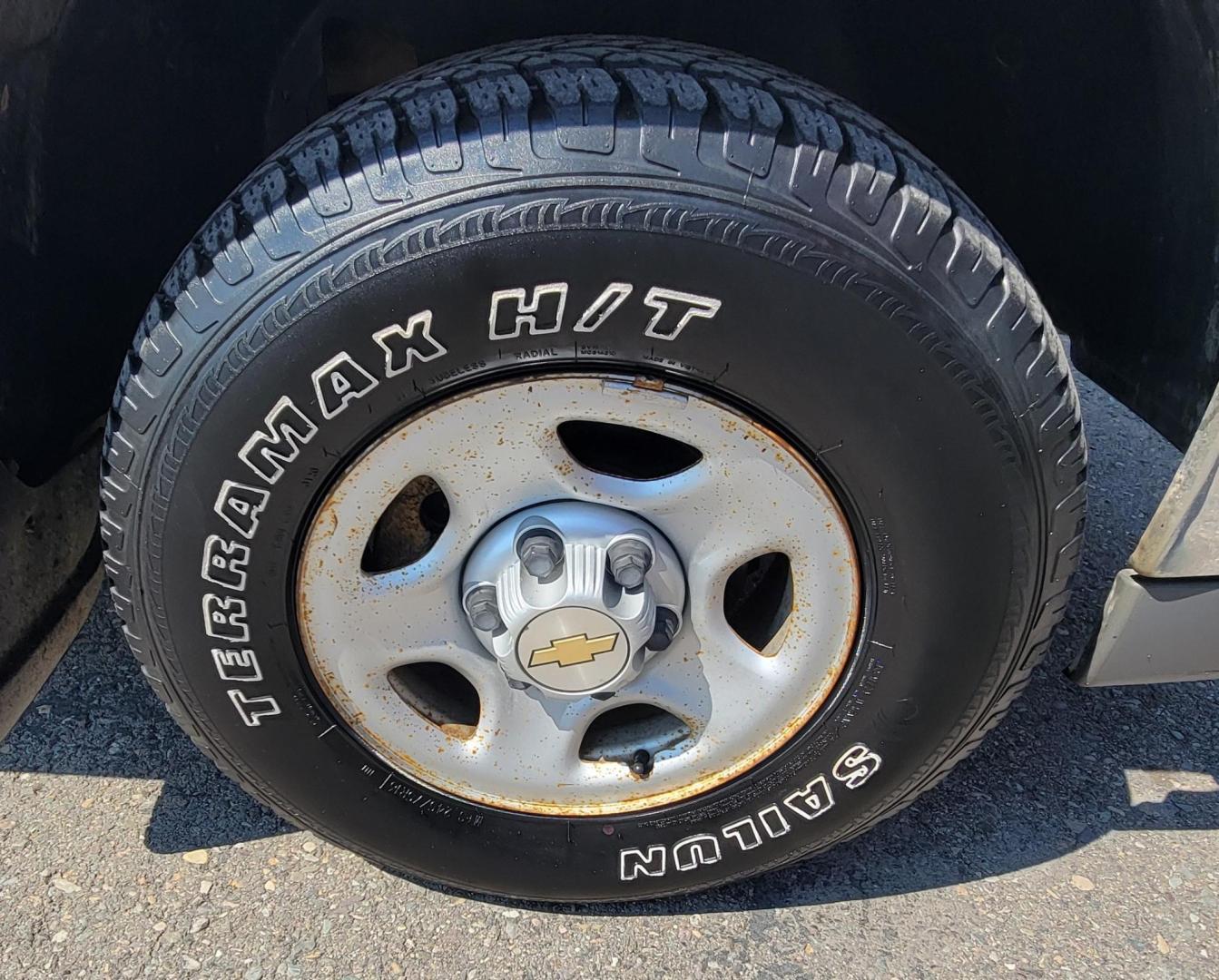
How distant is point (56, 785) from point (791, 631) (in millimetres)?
1490

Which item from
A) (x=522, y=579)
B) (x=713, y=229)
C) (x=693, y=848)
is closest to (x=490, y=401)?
(x=522, y=579)

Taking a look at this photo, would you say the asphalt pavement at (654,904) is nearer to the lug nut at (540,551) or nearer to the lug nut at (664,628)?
the lug nut at (664,628)

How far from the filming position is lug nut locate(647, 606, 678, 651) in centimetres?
156

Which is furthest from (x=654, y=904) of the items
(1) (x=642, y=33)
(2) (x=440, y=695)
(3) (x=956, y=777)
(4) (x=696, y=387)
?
(1) (x=642, y=33)

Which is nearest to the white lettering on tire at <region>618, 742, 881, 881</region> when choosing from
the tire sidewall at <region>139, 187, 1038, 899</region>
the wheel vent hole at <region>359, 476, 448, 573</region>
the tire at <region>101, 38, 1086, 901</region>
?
the tire sidewall at <region>139, 187, 1038, 899</region>

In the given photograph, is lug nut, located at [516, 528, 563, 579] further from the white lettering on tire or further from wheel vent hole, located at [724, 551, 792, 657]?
the white lettering on tire

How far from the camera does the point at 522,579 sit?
1484 mm

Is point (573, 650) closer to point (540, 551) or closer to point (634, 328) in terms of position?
point (540, 551)

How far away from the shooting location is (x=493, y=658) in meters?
1.60

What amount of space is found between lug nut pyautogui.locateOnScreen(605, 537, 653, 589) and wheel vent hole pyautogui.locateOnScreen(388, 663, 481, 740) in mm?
402

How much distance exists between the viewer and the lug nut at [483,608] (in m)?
1.51

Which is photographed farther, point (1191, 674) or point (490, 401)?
point (1191, 674)

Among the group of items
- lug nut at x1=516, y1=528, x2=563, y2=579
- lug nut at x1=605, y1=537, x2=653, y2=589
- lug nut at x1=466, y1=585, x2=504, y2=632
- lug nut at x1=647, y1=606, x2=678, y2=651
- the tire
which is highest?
the tire

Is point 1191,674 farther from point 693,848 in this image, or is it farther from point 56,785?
point 56,785
